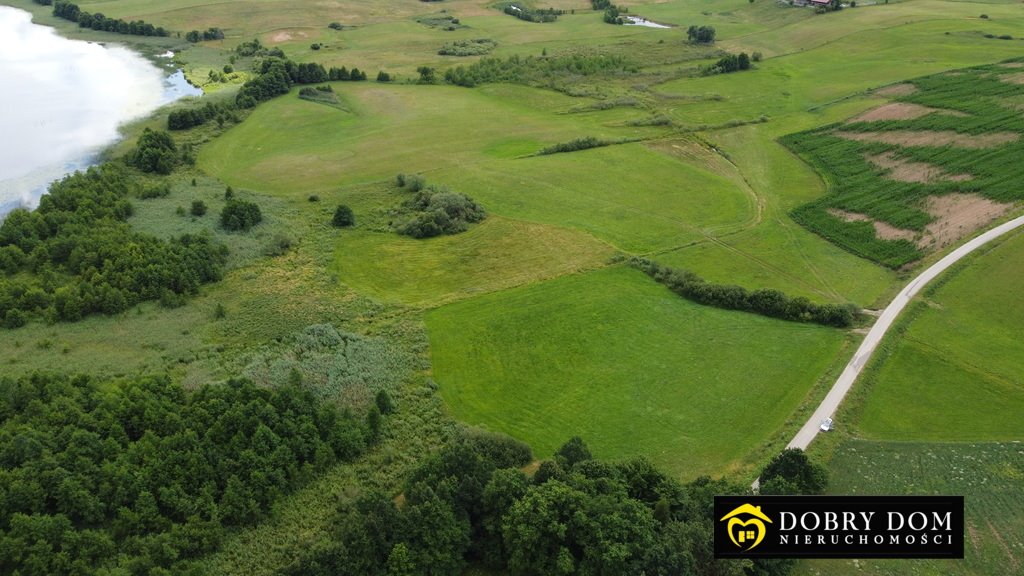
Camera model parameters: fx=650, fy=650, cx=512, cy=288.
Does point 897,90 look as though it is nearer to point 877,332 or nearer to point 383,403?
point 877,332

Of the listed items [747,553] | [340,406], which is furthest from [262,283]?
[747,553]

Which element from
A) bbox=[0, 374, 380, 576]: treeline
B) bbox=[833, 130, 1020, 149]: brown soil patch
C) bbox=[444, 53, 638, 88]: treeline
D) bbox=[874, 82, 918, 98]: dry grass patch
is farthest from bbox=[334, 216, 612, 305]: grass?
bbox=[874, 82, 918, 98]: dry grass patch

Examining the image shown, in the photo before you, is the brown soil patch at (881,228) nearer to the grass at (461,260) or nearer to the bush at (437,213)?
the grass at (461,260)

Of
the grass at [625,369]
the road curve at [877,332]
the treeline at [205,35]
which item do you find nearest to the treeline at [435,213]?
the grass at [625,369]

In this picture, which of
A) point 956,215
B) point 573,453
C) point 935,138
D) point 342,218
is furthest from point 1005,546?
point 935,138

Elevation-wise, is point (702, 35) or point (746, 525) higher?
point (702, 35)
